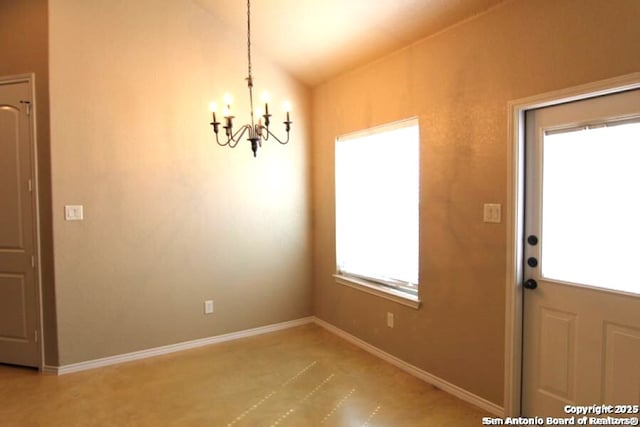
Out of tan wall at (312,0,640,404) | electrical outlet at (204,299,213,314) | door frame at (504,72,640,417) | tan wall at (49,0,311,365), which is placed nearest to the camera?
tan wall at (312,0,640,404)

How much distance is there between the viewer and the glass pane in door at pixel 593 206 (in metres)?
1.88

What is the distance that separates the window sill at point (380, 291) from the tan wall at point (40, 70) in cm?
254

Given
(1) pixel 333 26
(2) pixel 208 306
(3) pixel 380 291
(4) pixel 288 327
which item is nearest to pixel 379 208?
(3) pixel 380 291

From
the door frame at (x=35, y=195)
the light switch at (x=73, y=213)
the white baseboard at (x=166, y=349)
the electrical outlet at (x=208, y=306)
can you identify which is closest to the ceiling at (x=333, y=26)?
the door frame at (x=35, y=195)

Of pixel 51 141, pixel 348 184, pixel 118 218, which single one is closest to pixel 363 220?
pixel 348 184

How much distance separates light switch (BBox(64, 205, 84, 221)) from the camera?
3.05 m

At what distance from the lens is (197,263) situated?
3.63 meters

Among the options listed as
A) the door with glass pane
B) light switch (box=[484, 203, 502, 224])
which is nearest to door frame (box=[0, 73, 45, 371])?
light switch (box=[484, 203, 502, 224])

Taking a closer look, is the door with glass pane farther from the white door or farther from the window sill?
the white door

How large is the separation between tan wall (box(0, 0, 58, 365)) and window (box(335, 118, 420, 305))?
2526 millimetres

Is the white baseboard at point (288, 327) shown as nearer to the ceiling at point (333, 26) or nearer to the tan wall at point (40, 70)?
the tan wall at point (40, 70)

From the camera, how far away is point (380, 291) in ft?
11.0

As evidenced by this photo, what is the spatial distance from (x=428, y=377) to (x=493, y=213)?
1.38m

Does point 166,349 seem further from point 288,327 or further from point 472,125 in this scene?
point 472,125
